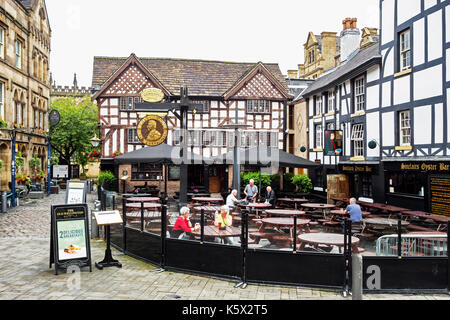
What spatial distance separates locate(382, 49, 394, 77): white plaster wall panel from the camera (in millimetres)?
17328

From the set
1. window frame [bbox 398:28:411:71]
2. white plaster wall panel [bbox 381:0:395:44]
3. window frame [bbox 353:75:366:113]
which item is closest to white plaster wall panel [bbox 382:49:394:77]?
window frame [bbox 398:28:411:71]

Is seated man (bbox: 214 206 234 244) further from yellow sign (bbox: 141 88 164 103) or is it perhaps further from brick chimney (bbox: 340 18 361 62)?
brick chimney (bbox: 340 18 361 62)

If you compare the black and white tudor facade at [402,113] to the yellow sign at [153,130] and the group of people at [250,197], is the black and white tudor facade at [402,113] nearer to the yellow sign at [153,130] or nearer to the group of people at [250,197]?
the group of people at [250,197]

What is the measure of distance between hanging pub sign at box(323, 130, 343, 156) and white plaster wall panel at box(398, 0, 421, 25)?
6171mm

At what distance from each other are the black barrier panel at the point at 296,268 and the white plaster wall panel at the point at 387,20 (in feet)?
43.7

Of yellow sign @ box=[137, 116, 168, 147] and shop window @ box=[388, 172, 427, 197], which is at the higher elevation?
yellow sign @ box=[137, 116, 168, 147]

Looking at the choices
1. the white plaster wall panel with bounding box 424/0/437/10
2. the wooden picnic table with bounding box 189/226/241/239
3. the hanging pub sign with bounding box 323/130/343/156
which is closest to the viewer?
the wooden picnic table with bounding box 189/226/241/239

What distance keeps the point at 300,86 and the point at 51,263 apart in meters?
28.9

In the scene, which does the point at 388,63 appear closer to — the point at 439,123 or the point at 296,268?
the point at 439,123

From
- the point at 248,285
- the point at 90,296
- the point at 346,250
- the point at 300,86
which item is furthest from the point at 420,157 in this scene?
the point at 300,86

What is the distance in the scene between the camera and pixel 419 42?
15.6 meters

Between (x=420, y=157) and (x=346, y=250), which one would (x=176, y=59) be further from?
(x=346, y=250)

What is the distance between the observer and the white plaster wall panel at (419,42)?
15.5m

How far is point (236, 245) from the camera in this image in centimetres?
827
